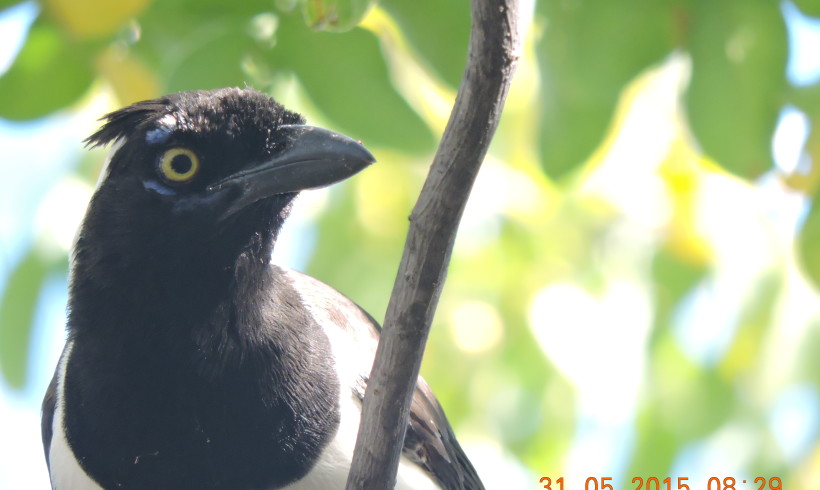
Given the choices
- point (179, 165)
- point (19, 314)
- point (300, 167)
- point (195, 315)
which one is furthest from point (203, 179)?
point (19, 314)

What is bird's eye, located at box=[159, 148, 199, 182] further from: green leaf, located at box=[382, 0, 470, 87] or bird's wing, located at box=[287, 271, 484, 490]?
green leaf, located at box=[382, 0, 470, 87]

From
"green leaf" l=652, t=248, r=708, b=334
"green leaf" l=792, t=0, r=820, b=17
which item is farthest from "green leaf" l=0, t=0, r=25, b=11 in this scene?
"green leaf" l=652, t=248, r=708, b=334

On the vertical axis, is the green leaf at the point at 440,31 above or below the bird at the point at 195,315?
above

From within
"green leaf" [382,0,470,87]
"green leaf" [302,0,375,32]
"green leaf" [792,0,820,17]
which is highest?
"green leaf" [792,0,820,17]

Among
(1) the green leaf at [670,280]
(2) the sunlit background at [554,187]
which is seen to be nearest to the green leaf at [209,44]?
(2) the sunlit background at [554,187]

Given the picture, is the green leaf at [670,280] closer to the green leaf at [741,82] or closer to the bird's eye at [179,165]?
the green leaf at [741,82]

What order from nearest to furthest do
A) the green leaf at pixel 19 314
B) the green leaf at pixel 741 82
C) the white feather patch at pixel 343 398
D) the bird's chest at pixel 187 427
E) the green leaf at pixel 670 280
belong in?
1. the bird's chest at pixel 187 427
2. the white feather patch at pixel 343 398
3. the green leaf at pixel 741 82
4. the green leaf at pixel 19 314
5. the green leaf at pixel 670 280
